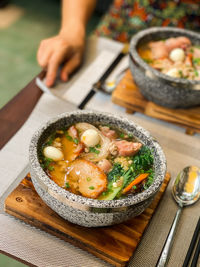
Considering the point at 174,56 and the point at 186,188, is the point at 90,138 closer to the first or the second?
the point at 186,188

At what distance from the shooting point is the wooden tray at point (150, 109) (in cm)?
144

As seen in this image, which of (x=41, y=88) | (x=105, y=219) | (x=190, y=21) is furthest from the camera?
(x=190, y=21)

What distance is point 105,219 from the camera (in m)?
0.89

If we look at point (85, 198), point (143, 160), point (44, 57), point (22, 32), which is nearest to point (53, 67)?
point (44, 57)

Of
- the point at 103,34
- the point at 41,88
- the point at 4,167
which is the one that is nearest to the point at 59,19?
the point at 103,34

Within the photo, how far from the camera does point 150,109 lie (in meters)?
1.48

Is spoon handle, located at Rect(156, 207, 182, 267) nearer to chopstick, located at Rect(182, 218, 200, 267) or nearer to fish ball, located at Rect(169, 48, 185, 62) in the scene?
chopstick, located at Rect(182, 218, 200, 267)

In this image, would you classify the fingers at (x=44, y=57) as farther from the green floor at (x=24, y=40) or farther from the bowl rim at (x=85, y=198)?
the bowl rim at (x=85, y=198)

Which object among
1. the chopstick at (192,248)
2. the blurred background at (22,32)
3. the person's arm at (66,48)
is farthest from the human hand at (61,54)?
the chopstick at (192,248)

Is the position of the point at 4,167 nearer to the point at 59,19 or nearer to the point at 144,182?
the point at 144,182

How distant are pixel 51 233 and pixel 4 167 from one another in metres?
0.32

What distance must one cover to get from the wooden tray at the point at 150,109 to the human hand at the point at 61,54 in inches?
11.3

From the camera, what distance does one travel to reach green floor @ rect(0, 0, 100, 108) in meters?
2.46

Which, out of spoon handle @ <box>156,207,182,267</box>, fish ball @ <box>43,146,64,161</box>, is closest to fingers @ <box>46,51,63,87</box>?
fish ball @ <box>43,146,64,161</box>
